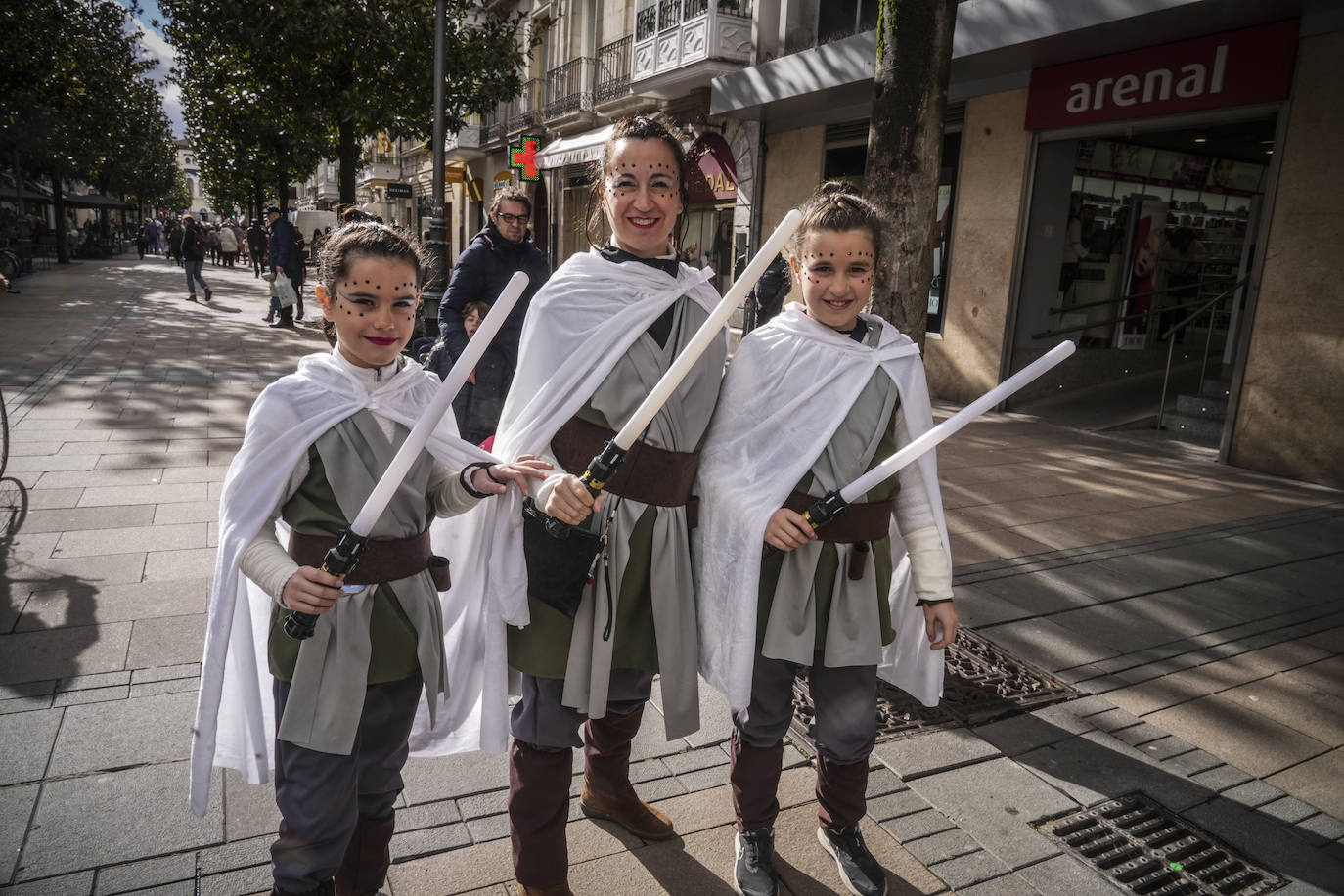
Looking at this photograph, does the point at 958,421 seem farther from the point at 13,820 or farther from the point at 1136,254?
the point at 1136,254

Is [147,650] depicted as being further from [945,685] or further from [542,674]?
[945,685]

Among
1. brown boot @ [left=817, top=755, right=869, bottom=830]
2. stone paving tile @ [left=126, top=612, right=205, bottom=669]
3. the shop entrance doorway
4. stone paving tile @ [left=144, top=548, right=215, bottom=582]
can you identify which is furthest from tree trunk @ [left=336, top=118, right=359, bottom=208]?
brown boot @ [left=817, top=755, right=869, bottom=830]

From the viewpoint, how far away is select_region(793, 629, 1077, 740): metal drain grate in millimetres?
3352

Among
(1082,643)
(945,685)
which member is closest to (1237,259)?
(1082,643)

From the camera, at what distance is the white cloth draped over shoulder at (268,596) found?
73.4 inches

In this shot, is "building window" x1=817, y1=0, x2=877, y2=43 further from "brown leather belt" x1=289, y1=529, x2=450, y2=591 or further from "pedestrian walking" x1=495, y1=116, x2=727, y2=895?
"brown leather belt" x1=289, y1=529, x2=450, y2=591

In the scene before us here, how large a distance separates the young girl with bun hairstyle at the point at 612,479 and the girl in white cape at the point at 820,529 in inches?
4.0

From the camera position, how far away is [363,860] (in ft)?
6.88

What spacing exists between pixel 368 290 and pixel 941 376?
412 inches

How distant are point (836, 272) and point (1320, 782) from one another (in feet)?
8.38

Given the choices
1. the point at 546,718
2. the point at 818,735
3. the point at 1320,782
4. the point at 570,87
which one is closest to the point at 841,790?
the point at 818,735

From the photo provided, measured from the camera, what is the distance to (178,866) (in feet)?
7.71

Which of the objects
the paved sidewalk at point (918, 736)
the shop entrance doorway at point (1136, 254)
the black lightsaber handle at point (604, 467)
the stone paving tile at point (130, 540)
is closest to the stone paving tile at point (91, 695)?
the paved sidewalk at point (918, 736)

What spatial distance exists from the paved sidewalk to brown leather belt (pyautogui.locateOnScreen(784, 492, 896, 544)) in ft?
3.22
